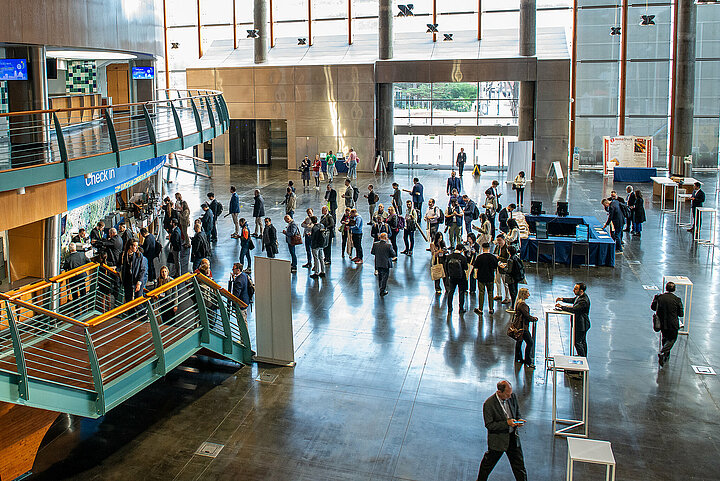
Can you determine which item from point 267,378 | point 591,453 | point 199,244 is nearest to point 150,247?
point 199,244

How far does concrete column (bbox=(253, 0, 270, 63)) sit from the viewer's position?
37500mm

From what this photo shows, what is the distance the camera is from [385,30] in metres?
35.3

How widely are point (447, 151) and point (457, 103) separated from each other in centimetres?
284

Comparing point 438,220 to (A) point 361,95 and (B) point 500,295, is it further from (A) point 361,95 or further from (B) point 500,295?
(A) point 361,95

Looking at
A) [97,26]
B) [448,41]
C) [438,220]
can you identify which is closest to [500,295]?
[438,220]

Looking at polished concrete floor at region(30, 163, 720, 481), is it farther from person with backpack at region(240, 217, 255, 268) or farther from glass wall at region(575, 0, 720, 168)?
glass wall at region(575, 0, 720, 168)

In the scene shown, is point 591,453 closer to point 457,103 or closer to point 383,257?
point 383,257

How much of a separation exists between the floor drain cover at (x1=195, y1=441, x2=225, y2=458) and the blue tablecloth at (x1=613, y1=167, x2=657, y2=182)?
26945mm

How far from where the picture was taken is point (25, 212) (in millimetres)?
11211

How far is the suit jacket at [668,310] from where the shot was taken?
1099cm

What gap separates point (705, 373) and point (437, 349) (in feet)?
13.4

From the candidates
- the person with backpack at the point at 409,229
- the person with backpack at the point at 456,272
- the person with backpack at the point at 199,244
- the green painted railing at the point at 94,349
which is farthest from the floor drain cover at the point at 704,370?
the person with backpack at the point at 199,244

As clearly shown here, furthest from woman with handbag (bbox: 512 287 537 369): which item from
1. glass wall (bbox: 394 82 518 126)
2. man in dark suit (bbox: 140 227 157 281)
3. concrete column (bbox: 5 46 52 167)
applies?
glass wall (bbox: 394 82 518 126)

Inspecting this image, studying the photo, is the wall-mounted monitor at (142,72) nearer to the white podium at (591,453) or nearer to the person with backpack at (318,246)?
the person with backpack at (318,246)
